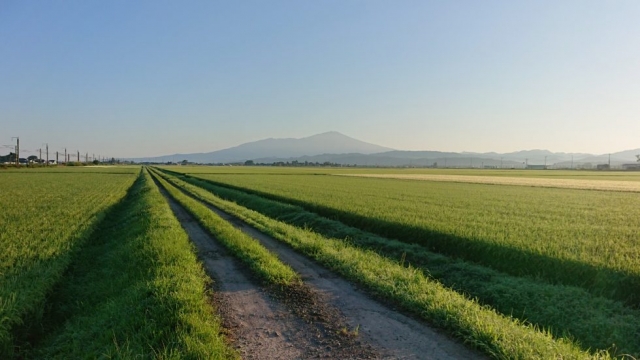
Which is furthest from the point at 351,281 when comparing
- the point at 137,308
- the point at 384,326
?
the point at 137,308

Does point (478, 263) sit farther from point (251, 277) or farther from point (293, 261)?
point (251, 277)

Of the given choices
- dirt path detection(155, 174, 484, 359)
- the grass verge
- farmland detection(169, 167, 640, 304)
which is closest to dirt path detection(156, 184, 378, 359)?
dirt path detection(155, 174, 484, 359)

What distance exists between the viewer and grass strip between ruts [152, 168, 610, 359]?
5.54 metres

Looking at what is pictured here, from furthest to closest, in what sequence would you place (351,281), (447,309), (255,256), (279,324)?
(255,256) → (351,281) → (447,309) → (279,324)

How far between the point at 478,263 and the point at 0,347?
11.8 m

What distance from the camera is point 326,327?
6512 mm

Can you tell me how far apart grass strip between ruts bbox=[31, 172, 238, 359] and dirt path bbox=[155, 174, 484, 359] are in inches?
18.6

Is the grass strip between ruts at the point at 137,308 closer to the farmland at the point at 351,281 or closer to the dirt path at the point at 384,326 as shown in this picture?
the farmland at the point at 351,281

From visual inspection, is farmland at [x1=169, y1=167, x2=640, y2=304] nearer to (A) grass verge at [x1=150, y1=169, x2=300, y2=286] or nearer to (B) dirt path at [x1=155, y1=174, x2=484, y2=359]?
(B) dirt path at [x1=155, y1=174, x2=484, y2=359]

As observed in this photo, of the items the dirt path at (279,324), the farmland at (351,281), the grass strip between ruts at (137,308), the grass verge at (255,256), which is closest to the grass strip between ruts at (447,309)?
the farmland at (351,281)

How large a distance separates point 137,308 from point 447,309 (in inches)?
223

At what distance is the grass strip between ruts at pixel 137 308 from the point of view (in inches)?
225

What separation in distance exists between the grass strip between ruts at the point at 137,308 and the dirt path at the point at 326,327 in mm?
472

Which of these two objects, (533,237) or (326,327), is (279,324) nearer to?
(326,327)
